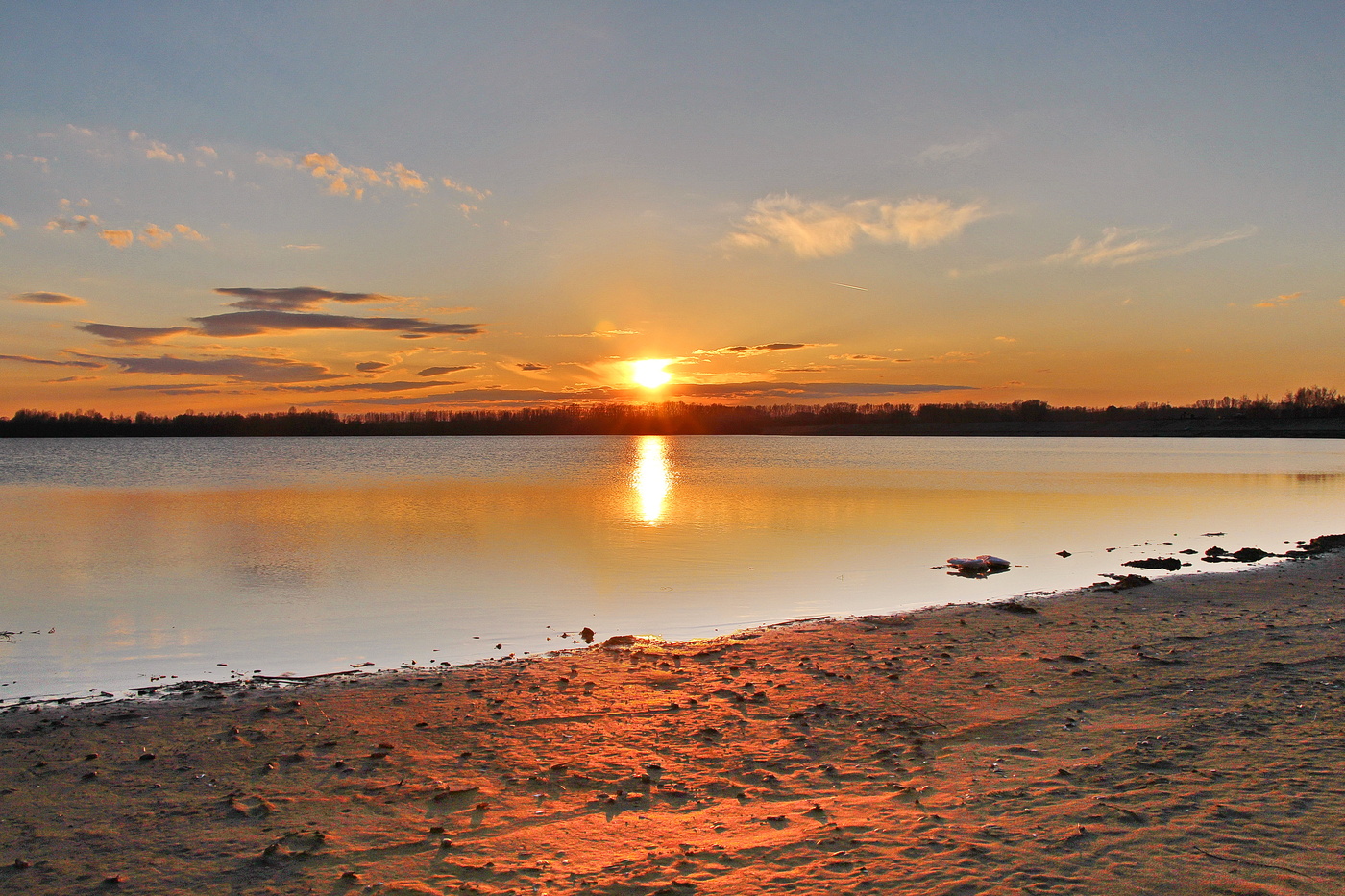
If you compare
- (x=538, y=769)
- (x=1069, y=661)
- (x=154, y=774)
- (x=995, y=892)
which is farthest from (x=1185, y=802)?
(x=154, y=774)

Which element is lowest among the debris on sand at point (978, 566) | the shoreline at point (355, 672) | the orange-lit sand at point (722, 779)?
the debris on sand at point (978, 566)

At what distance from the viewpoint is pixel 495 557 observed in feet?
61.6

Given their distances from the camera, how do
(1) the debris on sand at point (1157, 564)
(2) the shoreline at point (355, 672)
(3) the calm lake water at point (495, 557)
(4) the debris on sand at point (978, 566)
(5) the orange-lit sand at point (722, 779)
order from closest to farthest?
1. (5) the orange-lit sand at point (722, 779)
2. (2) the shoreline at point (355, 672)
3. (3) the calm lake water at point (495, 557)
4. (1) the debris on sand at point (1157, 564)
5. (4) the debris on sand at point (978, 566)

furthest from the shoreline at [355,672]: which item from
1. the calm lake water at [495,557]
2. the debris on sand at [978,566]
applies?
the debris on sand at [978,566]

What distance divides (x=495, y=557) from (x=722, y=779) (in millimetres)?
13850

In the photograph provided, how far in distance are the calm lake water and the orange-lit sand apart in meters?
2.69

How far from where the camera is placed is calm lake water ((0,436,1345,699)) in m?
11.1

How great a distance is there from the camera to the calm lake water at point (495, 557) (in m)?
11.1

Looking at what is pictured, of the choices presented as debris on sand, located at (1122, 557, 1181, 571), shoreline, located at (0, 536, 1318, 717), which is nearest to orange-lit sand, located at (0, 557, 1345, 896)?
shoreline, located at (0, 536, 1318, 717)

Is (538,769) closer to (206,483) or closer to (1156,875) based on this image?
(1156,875)

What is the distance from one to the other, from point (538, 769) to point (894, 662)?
4.50m

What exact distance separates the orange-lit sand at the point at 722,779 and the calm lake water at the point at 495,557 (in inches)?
106

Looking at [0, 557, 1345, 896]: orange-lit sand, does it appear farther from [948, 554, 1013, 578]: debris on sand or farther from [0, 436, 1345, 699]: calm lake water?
[948, 554, 1013, 578]: debris on sand

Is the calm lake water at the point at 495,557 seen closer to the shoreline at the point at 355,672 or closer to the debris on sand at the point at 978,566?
the shoreline at the point at 355,672
